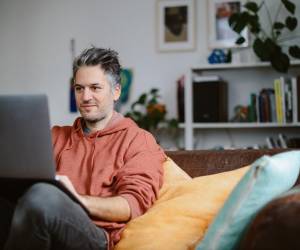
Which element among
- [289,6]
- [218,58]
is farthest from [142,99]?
[289,6]

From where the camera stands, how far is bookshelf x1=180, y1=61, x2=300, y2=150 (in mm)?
3805

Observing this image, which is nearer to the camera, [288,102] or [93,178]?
[93,178]

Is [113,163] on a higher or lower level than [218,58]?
lower

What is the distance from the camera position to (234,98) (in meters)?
4.00

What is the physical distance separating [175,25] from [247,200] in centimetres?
302

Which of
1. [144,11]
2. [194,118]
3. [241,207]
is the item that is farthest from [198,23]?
[241,207]

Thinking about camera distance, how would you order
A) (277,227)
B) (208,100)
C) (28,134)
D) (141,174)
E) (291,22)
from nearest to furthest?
(277,227) < (28,134) < (141,174) < (291,22) < (208,100)

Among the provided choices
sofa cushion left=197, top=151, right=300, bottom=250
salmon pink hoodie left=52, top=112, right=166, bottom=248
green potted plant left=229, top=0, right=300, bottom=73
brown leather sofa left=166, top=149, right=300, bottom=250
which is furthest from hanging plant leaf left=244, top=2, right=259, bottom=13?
brown leather sofa left=166, top=149, right=300, bottom=250

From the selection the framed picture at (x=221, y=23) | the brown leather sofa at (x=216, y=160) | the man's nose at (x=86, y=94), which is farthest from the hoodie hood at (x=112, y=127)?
the framed picture at (x=221, y=23)

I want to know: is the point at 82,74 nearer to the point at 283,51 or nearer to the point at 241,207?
the point at 241,207

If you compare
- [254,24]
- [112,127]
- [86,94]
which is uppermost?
[254,24]

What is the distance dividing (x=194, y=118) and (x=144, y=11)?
1008 mm

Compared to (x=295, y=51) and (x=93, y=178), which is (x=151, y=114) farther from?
(x=93, y=178)

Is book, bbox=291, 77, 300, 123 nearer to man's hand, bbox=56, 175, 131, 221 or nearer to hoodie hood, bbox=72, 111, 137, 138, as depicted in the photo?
hoodie hood, bbox=72, 111, 137, 138
